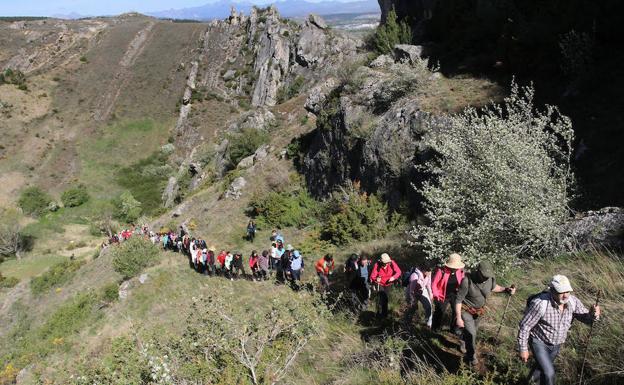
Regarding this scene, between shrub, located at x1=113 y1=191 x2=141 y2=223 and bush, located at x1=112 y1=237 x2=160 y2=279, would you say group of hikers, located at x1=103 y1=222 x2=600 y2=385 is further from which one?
shrub, located at x1=113 y1=191 x2=141 y2=223

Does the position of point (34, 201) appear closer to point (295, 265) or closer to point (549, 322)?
point (295, 265)

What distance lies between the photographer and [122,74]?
7762 cm

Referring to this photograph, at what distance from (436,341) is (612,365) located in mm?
2822

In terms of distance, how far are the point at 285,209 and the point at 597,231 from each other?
1822 cm

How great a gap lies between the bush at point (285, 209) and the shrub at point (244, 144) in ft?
34.1

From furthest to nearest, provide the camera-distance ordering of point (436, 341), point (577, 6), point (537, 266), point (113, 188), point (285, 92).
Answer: point (285, 92), point (113, 188), point (577, 6), point (537, 266), point (436, 341)

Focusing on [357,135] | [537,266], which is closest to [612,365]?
[537,266]

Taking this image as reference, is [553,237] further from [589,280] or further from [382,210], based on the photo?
[382,210]

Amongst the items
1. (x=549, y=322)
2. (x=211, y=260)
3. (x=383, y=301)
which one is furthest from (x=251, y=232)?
(x=549, y=322)

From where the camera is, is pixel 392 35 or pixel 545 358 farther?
pixel 392 35

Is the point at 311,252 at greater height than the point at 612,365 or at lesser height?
lesser

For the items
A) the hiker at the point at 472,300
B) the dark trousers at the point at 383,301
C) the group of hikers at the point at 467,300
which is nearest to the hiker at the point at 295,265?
the group of hikers at the point at 467,300

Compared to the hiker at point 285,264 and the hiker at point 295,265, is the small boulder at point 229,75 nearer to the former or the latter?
the hiker at point 285,264

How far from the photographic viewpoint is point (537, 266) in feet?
28.0
